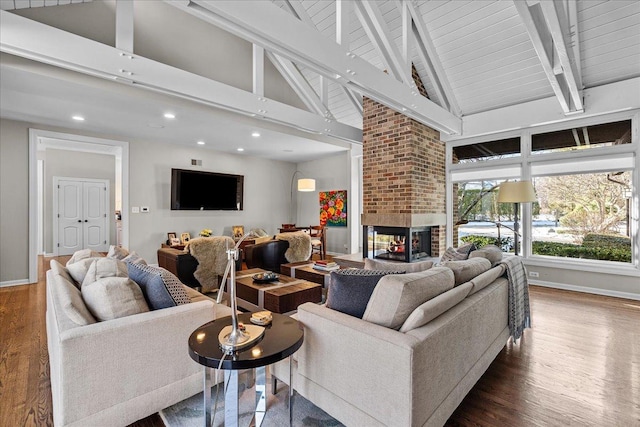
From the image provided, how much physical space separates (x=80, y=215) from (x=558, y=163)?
10.4m

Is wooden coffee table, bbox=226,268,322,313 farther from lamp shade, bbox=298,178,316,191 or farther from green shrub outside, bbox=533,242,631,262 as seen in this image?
green shrub outside, bbox=533,242,631,262

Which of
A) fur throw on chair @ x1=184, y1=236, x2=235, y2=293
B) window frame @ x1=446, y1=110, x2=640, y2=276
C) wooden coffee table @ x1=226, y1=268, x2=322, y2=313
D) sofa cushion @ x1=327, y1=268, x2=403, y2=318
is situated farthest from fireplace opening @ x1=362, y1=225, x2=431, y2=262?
sofa cushion @ x1=327, y1=268, x2=403, y2=318

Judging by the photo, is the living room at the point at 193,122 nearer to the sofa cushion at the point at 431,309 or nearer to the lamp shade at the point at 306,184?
the lamp shade at the point at 306,184

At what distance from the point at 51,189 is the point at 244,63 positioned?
242 inches

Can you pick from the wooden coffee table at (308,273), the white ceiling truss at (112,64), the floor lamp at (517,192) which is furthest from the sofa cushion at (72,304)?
the floor lamp at (517,192)

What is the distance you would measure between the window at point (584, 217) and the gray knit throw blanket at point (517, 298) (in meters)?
2.54

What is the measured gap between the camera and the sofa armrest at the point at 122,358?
4.72 ft

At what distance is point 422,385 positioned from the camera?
4.47 feet

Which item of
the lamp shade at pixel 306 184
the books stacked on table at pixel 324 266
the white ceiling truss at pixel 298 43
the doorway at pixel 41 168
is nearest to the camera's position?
the white ceiling truss at pixel 298 43

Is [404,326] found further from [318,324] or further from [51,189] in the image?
[51,189]

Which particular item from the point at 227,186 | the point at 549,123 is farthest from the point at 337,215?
the point at 549,123

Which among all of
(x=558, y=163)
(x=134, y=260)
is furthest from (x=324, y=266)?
(x=558, y=163)

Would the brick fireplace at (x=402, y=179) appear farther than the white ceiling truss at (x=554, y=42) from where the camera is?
Yes

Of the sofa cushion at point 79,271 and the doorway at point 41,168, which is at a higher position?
the doorway at point 41,168
